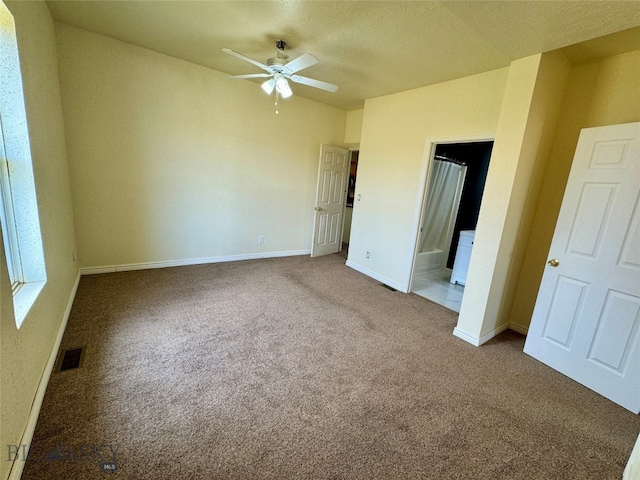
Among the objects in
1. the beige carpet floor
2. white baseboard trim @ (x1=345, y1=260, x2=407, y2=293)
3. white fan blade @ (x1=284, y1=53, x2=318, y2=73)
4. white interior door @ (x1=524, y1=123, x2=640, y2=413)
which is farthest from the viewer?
white baseboard trim @ (x1=345, y1=260, x2=407, y2=293)

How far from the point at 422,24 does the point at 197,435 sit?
10.7 ft

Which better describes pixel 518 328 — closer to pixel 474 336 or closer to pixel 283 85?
pixel 474 336

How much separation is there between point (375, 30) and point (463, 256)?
3.26 metres

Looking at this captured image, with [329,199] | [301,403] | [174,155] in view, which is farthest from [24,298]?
[329,199]

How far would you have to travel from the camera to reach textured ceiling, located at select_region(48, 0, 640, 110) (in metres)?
1.65

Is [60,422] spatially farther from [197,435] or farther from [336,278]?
[336,278]

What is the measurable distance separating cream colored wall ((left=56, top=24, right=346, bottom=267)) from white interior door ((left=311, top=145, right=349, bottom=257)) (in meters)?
0.27

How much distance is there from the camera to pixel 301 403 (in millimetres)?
1679

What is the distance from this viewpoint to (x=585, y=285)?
2096mm

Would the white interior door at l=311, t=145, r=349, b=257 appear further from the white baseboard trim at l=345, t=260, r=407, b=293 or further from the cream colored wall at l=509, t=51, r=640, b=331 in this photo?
the cream colored wall at l=509, t=51, r=640, b=331

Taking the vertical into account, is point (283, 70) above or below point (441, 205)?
above

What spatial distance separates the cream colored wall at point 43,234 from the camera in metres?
1.16

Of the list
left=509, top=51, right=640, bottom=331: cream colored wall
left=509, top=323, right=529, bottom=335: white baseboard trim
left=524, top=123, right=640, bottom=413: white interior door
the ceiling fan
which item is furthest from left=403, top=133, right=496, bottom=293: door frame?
the ceiling fan

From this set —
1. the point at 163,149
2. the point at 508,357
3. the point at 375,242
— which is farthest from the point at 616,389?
the point at 163,149
